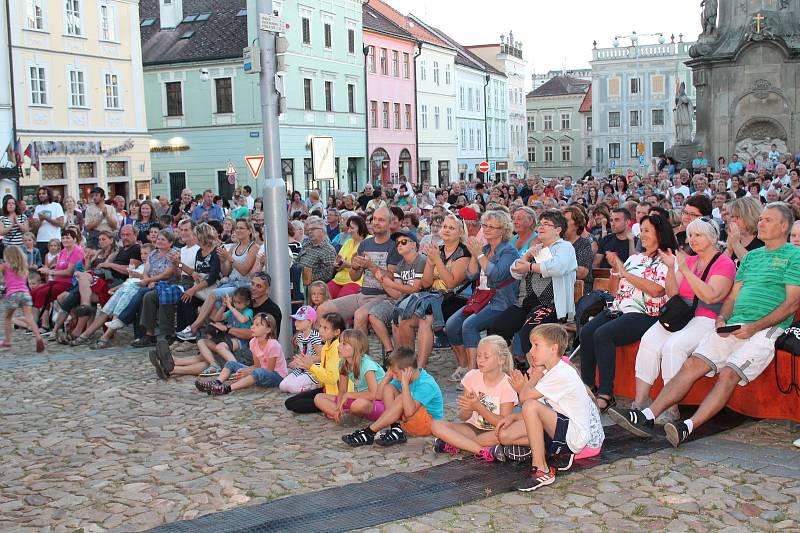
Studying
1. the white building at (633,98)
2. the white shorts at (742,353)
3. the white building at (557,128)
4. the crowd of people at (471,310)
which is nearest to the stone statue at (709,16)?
the crowd of people at (471,310)

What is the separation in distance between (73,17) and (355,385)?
105 ft

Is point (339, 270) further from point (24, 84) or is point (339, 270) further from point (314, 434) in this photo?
point (24, 84)

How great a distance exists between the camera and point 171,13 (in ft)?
154

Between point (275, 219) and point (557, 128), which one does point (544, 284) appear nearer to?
point (275, 219)

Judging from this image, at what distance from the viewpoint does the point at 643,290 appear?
785 centimetres

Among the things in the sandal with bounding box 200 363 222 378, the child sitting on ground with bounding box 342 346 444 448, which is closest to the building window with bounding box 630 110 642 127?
the sandal with bounding box 200 363 222 378

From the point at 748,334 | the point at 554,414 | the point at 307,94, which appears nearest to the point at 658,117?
the point at 307,94

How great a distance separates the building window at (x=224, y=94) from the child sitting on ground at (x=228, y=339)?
3535cm

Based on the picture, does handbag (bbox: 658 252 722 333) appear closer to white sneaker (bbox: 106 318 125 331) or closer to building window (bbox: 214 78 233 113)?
white sneaker (bbox: 106 318 125 331)

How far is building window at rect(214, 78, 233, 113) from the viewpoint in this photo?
44.3 metres

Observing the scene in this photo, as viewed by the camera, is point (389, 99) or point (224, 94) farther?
point (389, 99)

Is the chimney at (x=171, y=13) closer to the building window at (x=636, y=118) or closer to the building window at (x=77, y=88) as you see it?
the building window at (x=77, y=88)

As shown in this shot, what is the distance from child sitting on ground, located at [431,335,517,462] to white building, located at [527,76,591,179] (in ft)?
310

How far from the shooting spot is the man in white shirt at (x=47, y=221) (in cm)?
1708
